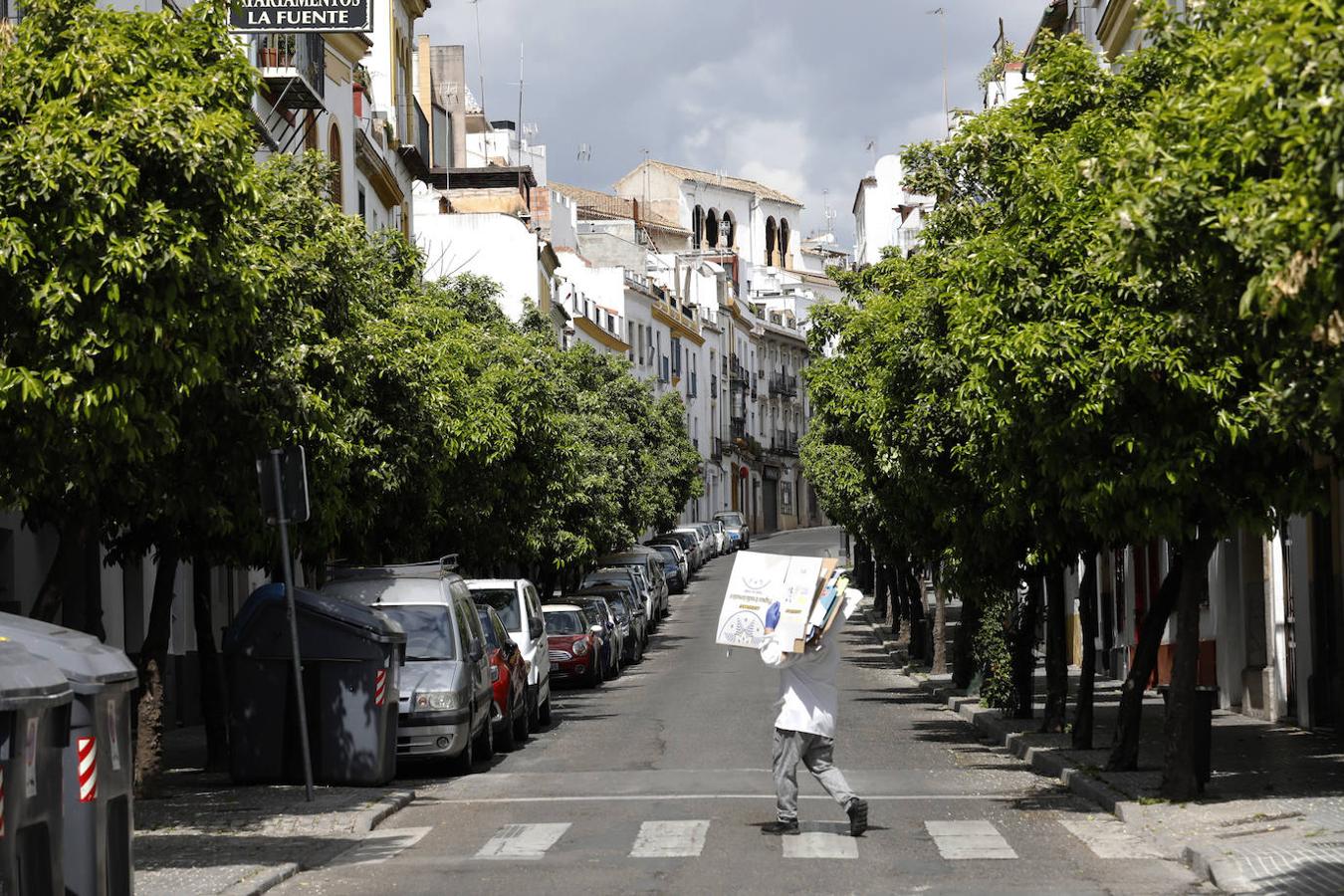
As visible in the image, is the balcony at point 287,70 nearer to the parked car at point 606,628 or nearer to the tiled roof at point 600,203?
the parked car at point 606,628

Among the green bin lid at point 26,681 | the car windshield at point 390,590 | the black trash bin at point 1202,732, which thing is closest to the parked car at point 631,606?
the car windshield at point 390,590

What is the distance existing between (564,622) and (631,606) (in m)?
7.42

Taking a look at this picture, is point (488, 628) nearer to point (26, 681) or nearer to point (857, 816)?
point (857, 816)

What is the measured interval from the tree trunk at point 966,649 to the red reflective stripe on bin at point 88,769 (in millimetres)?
19423

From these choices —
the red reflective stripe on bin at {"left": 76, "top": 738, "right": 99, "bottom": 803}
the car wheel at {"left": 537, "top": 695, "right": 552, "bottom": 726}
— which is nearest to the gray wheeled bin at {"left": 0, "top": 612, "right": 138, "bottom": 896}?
the red reflective stripe on bin at {"left": 76, "top": 738, "right": 99, "bottom": 803}

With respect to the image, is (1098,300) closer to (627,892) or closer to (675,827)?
(675,827)

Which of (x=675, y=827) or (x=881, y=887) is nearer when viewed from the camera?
(x=881, y=887)

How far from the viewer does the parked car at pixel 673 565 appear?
64000mm

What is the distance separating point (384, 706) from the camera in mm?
17016

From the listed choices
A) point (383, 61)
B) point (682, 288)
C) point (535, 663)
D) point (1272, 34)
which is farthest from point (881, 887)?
point (682, 288)

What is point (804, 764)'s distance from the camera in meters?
13.1

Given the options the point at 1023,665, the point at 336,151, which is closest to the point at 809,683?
the point at 1023,665

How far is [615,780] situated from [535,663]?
7.30 m

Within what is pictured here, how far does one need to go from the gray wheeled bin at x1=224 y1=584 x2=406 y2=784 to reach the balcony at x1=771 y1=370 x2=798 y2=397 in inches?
3992
